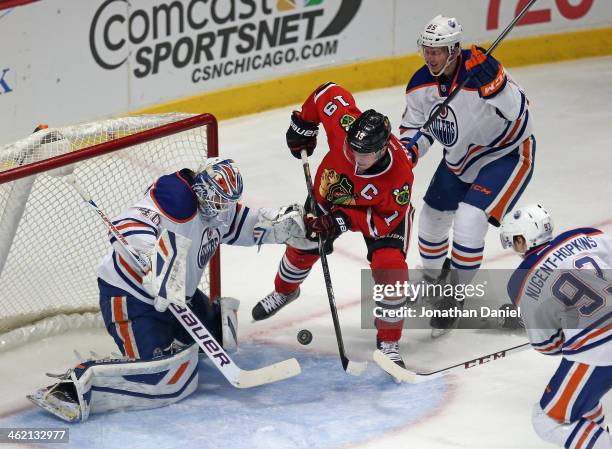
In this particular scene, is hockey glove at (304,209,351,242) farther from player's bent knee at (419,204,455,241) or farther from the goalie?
player's bent knee at (419,204,455,241)

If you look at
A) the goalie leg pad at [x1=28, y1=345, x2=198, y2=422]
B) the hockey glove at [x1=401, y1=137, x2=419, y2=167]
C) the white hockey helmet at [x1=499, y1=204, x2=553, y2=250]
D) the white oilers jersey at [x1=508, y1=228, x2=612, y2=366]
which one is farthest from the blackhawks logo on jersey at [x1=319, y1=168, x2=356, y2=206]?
the white oilers jersey at [x1=508, y1=228, x2=612, y2=366]

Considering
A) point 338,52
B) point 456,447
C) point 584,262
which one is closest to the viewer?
point 584,262

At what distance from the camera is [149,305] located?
158 inches

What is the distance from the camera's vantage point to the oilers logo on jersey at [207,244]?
4074mm

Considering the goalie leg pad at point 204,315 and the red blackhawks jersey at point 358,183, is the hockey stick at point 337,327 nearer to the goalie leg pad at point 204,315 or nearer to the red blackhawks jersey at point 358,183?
the red blackhawks jersey at point 358,183

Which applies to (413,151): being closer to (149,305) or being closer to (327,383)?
(327,383)

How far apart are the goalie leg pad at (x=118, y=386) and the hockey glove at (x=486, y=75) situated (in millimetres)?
1357

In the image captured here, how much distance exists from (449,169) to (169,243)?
1.33 meters

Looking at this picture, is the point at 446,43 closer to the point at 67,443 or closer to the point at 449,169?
the point at 449,169

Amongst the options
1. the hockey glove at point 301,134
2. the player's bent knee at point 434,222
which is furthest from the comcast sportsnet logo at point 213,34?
the player's bent knee at point 434,222

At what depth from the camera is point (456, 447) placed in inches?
149

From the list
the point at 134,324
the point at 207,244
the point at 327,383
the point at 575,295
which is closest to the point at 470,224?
the point at 327,383

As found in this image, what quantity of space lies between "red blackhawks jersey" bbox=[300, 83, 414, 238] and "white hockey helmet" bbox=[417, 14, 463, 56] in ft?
1.16

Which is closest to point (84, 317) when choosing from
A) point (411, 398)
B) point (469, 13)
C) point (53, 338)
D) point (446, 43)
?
point (53, 338)
